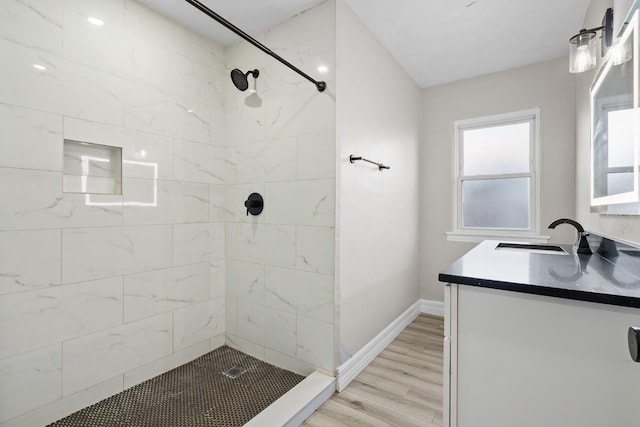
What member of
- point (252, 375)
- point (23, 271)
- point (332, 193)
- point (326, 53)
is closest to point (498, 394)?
point (332, 193)

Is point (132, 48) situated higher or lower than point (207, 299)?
higher

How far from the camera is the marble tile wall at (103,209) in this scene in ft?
4.82

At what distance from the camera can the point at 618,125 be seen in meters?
1.28

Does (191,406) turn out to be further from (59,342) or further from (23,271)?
(23,271)

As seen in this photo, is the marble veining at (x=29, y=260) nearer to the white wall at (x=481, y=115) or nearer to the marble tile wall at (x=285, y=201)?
the marble tile wall at (x=285, y=201)

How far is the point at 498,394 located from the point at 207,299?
6.50ft

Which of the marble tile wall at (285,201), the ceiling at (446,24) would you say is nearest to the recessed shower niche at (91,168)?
the marble tile wall at (285,201)

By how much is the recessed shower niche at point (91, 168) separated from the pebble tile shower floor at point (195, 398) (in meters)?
1.22

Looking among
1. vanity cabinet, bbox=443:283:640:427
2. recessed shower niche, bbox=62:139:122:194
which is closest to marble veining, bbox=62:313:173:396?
recessed shower niche, bbox=62:139:122:194

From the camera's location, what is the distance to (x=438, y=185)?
3.27 meters

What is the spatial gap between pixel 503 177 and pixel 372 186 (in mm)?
1529

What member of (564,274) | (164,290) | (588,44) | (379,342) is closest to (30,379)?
(164,290)

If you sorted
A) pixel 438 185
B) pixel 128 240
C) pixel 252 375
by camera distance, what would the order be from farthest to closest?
1. pixel 438 185
2. pixel 252 375
3. pixel 128 240

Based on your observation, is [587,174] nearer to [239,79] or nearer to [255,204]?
[255,204]
